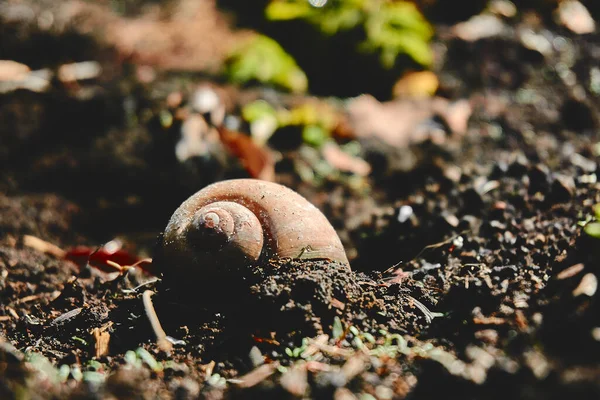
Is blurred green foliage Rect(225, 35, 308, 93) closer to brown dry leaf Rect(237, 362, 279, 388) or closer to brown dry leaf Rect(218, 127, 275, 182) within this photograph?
brown dry leaf Rect(218, 127, 275, 182)

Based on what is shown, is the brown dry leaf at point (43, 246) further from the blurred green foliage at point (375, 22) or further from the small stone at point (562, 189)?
the blurred green foliage at point (375, 22)

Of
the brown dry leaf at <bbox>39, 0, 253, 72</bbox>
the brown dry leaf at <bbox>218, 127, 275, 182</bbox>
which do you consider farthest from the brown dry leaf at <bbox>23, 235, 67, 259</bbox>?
the brown dry leaf at <bbox>39, 0, 253, 72</bbox>

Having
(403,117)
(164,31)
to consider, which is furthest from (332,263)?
(164,31)

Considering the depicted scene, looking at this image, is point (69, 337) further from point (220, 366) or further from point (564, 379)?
point (564, 379)

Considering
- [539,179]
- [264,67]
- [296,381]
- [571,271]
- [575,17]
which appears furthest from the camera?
[575,17]

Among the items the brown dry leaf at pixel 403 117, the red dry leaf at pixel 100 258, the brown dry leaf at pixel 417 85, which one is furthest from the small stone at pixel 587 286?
the brown dry leaf at pixel 417 85

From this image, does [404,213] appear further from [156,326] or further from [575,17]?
[575,17]

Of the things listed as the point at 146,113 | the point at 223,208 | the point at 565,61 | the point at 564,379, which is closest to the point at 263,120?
the point at 146,113
